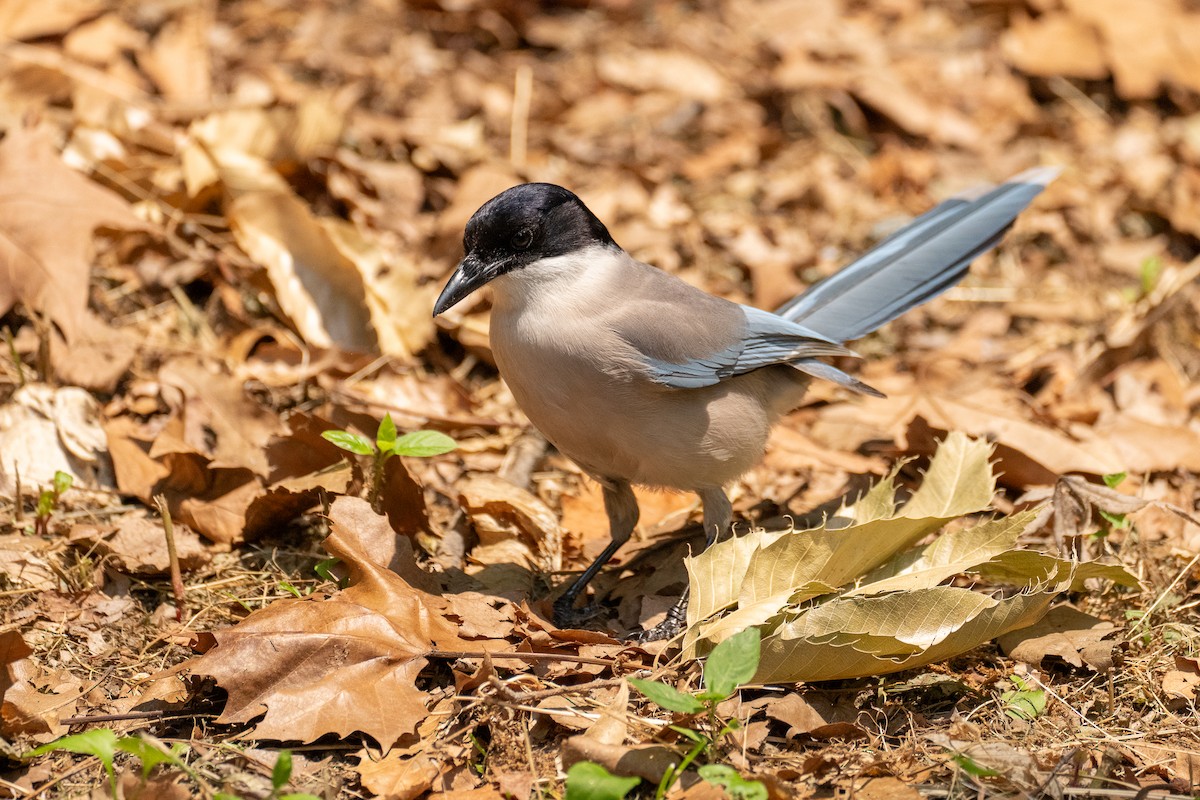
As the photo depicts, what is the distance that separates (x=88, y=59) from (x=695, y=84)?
3.85 metres

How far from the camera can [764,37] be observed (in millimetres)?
8422

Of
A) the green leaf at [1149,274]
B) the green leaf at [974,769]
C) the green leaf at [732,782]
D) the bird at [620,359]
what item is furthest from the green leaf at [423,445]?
the green leaf at [1149,274]

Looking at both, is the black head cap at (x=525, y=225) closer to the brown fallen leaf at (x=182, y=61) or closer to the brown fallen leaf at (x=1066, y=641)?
the brown fallen leaf at (x=1066, y=641)

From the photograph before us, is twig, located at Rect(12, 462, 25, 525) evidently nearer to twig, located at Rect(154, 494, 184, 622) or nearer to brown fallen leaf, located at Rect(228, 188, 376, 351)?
twig, located at Rect(154, 494, 184, 622)

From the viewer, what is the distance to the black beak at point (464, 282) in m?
3.98

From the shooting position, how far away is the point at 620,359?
392cm

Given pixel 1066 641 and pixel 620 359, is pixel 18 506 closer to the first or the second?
pixel 620 359

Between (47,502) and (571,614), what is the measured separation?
1.90 m

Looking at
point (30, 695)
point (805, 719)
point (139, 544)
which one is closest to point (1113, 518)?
point (805, 719)

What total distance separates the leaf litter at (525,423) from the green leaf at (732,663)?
249 mm

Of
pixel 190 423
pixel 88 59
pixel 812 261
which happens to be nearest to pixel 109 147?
pixel 88 59

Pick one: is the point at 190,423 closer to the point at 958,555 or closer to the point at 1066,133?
the point at 958,555

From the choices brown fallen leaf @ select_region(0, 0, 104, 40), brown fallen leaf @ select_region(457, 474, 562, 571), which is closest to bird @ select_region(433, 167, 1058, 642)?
brown fallen leaf @ select_region(457, 474, 562, 571)

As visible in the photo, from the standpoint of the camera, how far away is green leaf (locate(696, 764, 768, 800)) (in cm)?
285
